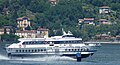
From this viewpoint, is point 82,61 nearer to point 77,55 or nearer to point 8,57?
point 77,55

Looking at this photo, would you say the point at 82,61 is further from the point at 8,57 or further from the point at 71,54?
the point at 8,57

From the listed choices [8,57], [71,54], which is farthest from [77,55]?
[8,57]

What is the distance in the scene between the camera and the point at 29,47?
115312mm

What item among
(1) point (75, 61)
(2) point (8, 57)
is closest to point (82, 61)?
(1) point (75, 61)

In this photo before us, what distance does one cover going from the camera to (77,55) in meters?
114

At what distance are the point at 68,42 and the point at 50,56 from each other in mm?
2693

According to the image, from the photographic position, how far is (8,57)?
11544cm

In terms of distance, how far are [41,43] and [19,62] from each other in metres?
4.92

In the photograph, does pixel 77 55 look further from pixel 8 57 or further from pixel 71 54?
pixel 8 57

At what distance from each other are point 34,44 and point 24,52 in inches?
60.2

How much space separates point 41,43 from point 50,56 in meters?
2.14

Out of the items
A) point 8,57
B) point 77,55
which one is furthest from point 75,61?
point 8,57

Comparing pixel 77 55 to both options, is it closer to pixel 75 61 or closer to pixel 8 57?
pixel 75 61

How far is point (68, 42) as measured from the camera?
11544 centimetres
